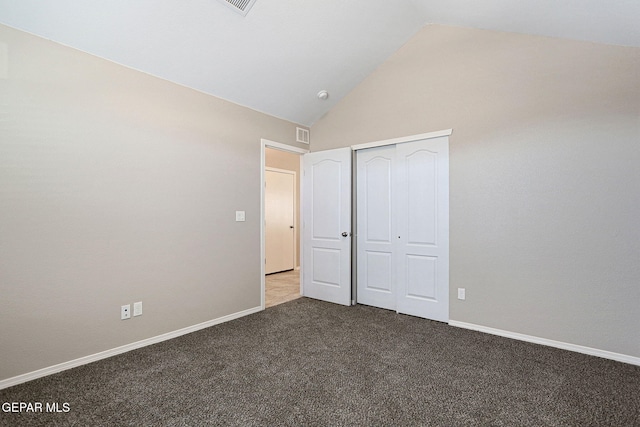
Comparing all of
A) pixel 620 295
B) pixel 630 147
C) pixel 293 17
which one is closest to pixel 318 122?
pixel 293 17

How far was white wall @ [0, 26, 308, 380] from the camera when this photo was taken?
7.08 ft

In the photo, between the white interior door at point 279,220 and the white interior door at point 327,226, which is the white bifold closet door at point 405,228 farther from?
the white interior door at point 279,220

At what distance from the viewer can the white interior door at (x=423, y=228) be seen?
3.35 meters

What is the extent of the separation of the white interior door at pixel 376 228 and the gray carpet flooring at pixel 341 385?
0.93 m

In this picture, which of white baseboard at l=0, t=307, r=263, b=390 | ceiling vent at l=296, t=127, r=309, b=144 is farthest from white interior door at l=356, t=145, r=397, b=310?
white baseboard at l=0, t=307, r=263, b=390

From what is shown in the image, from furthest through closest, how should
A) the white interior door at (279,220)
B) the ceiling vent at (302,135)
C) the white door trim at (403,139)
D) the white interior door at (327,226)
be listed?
the white interior door at (279,220) < the ceiling vent at (302,135) < the white interior door at (327,226) < the white door trim at (403,139)

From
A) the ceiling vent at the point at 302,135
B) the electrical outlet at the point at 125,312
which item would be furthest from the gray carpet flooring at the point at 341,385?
the ceiling vent at the point at 302,135

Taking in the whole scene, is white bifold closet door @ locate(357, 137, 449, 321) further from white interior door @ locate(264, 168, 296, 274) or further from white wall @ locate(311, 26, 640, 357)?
white interior door @ locate(264, 168, 296, 274)

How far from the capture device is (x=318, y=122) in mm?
4402

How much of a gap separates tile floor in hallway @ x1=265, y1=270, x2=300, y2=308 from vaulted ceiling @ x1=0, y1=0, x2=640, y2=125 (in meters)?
2.56

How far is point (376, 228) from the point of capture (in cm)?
393

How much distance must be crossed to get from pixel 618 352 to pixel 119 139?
4519 millimetres

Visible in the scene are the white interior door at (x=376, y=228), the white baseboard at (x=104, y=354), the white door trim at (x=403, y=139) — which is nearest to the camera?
the white baseboard at (x=104, y=354)

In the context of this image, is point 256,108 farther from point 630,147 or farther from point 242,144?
point 630,147
